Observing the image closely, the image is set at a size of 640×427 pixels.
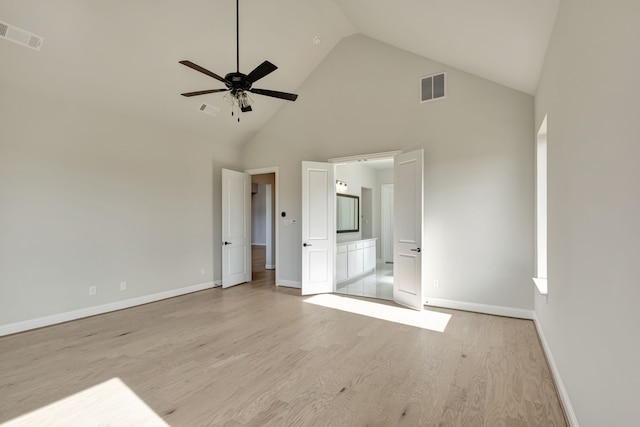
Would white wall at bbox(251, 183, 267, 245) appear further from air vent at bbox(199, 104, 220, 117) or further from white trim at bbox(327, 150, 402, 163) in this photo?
white trim at bbox(327, 150, 402, 163)

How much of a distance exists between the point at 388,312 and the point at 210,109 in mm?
4447

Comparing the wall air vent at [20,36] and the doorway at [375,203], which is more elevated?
the wall air vent at [20,36]

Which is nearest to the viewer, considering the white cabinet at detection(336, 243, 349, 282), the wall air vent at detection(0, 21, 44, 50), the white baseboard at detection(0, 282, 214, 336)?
the wall air vent at detection(0, 21, 44, 50)

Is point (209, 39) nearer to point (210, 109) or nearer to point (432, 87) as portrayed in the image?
point (210, 109)

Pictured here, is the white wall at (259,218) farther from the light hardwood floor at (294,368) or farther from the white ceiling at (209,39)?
the light hardwood floor at (294,368)

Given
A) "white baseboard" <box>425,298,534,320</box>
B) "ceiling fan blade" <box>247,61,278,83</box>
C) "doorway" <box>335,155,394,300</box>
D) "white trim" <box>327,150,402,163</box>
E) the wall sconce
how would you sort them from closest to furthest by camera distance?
"ceiling fan blade" <box>247,61,278,83</box>
"white baseboard" <box>425,298,534,320</box>
"white trim" <box>327,150,402,163</box>
the wall sconce
"doorway" <box>335,155,394,300</box>

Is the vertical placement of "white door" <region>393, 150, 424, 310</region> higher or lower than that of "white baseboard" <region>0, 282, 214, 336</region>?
higher

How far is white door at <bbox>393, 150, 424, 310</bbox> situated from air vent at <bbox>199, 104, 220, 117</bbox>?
3.26 metres

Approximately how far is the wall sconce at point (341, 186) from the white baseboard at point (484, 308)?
3.27 m

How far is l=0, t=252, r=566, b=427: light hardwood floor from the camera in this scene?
2174 millimetres

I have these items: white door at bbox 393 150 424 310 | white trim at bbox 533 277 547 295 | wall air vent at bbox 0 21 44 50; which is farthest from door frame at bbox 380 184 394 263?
wall air vent at bbox 0 21 44 50

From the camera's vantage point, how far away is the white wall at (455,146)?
13.5 ft

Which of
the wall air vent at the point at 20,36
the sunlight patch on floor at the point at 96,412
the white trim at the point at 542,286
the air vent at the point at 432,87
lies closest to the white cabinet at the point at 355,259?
the air vent at the point at 432,87

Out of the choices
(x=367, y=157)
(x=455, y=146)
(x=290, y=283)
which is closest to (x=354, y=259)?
(x=290, y=283)
